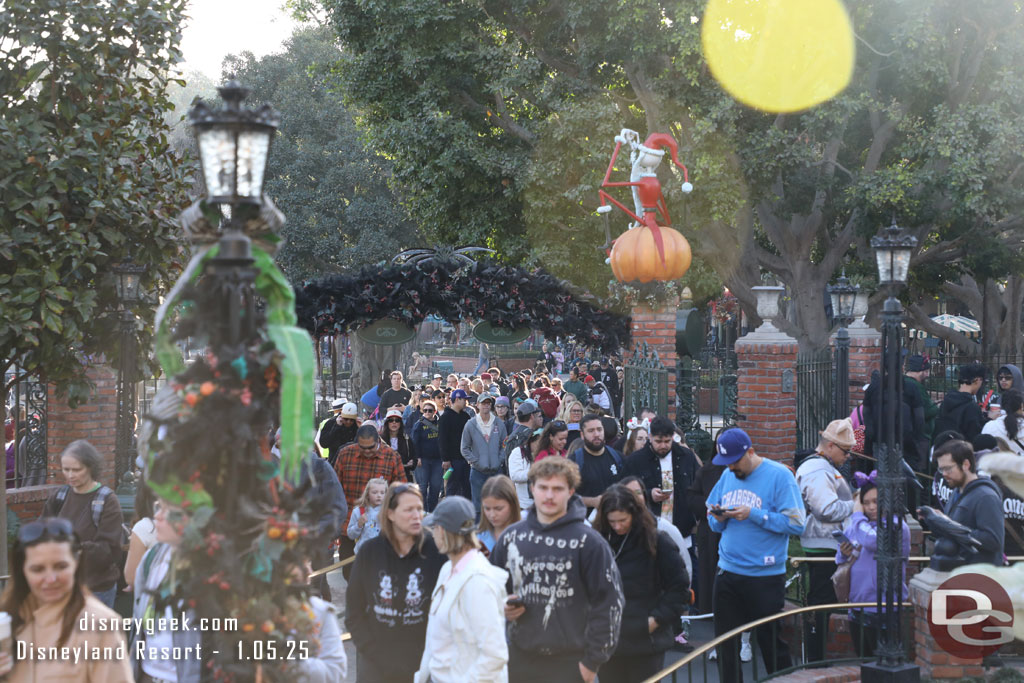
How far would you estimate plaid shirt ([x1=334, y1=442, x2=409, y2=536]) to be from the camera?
958cm

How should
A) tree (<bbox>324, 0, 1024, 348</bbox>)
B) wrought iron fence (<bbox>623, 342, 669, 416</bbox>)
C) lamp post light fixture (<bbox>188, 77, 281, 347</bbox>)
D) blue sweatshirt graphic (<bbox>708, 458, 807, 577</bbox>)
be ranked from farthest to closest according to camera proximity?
tree (<bbox>324, 0, 1024, 348</bbox>) < wrought iron fence (<bbox>623, 342, 669, 416</bbox>) < blue sweatshirt graphic (<bbox>708, 458, 807, 577</bbox>) < lamp post light fixture (<bbox>188, 77, 281, 347</bbox>)

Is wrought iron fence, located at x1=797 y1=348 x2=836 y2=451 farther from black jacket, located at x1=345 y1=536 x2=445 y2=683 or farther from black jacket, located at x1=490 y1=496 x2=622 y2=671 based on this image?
black jacket, located at x1=345 y1=536 x2=445 y2=683

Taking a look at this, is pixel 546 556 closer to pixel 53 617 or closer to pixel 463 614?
pixel 463 614

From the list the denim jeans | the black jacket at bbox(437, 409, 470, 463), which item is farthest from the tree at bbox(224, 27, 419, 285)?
the black jacket at bbox(437, 409, 470, 463)

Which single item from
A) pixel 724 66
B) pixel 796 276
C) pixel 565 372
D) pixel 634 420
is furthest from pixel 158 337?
pixel 565 372

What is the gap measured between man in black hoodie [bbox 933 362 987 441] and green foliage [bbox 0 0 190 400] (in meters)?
8.88

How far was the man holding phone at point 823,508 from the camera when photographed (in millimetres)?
8352

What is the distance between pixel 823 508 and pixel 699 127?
11.7 meters

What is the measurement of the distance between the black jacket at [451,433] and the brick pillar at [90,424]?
3.73 meters

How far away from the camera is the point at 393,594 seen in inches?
222

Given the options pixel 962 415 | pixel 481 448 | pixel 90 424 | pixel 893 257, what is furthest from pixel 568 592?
pixel 962 415

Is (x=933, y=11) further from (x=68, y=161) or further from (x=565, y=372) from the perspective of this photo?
(x=565, y=372)

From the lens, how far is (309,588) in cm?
374

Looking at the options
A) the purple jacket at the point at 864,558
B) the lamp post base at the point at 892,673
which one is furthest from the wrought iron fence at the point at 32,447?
the lamp post base at the point at 892,673
